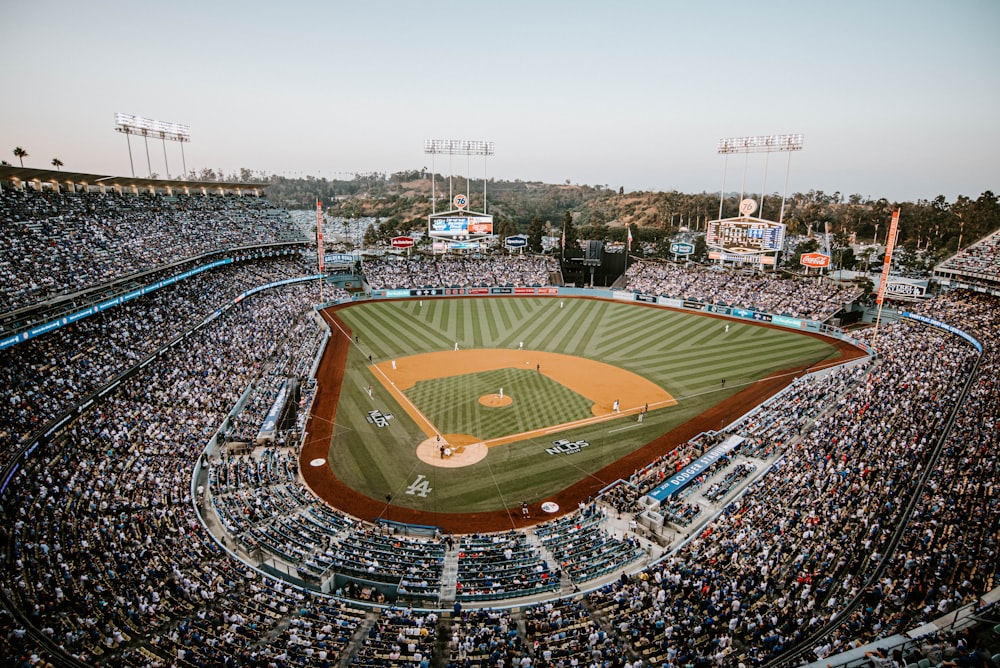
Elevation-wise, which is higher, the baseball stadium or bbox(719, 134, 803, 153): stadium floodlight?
bbox(719, 134, 803, 153): stadium floodlight

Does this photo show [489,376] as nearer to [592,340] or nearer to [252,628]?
[592,340]

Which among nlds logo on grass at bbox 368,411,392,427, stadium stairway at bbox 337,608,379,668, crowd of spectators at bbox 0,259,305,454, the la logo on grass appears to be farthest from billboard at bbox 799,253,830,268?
crowd of spectators at bbox 0,259,305,454


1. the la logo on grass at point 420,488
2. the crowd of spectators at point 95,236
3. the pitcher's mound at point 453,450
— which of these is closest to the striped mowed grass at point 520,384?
the la logo on grass at point 420,488

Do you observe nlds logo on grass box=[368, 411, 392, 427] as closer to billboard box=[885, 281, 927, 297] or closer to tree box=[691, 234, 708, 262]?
A: billboard box=[885, 281, 927, 297]

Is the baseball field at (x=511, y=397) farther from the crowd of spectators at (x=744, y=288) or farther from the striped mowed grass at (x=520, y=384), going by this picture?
the crowd of spectators at (x=744, y=288)

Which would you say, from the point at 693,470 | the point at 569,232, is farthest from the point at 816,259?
the point at 569,232

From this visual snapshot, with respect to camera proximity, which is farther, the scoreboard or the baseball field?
the scoreboard

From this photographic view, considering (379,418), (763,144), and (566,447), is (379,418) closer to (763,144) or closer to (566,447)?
(566,447)
